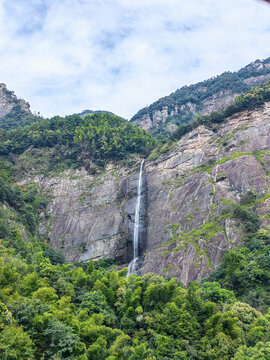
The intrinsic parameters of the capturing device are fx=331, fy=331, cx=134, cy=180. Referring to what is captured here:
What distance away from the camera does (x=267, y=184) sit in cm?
3444

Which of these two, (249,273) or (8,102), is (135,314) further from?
(8,102)

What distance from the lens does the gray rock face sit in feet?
278

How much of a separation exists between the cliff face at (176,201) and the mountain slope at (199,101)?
37.8 meters

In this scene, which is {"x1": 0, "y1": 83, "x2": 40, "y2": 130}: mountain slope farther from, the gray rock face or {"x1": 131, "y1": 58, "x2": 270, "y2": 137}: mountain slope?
{"x1": 131, "y1": 58, "x2": 270, "y2": 137}: mountain slope

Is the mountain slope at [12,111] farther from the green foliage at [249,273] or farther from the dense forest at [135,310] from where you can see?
the green foliage at [249,273]

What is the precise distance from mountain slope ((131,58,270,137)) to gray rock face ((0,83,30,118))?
3071cm

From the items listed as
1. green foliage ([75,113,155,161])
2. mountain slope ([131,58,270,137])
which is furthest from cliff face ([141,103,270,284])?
mountain slope ([131,58,270,137])

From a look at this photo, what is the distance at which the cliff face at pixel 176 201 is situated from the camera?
32656 millimetres

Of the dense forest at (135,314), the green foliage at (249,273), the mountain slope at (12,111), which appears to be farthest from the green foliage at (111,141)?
A: the mountain slope at (12,111)

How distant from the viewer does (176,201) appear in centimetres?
3950

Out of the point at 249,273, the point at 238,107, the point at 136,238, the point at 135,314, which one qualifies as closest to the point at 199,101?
the point at 238,107

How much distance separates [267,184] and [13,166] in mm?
36923

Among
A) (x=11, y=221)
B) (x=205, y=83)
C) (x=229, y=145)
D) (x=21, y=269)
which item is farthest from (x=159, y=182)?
(x=205, y=83)

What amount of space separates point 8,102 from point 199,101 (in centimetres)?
5245
